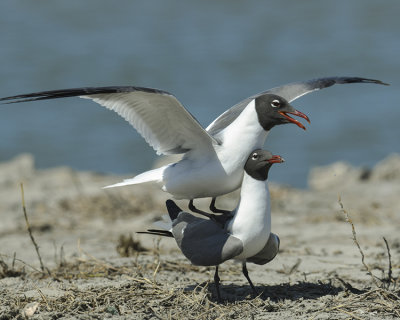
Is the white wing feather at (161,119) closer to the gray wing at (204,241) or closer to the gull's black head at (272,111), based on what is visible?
the gull's black head at (272,111)

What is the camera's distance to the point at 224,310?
4.66 m

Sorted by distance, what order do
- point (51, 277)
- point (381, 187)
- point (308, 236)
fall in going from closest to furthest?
point (51, 277)
point (308, 236)
point (381, 187)

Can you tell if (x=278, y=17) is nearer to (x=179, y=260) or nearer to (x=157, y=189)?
(x=157, y=189)

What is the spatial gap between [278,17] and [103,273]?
2108 cm

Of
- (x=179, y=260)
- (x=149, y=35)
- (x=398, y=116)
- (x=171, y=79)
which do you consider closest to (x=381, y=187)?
(x=179, y=260)

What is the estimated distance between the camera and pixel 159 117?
17.9 feet

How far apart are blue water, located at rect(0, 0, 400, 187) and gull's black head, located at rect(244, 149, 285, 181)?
27.6ft

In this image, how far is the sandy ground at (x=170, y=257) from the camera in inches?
186

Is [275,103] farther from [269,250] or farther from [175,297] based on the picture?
[175,297]

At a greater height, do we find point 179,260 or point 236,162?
point 236,162

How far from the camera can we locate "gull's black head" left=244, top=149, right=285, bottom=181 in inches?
190

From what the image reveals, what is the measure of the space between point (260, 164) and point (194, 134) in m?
0.68

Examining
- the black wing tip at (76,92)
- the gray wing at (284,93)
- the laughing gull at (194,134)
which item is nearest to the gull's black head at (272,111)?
the laughing gull at (194,134)

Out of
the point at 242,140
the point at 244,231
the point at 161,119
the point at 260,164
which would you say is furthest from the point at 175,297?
the point at 161,119
